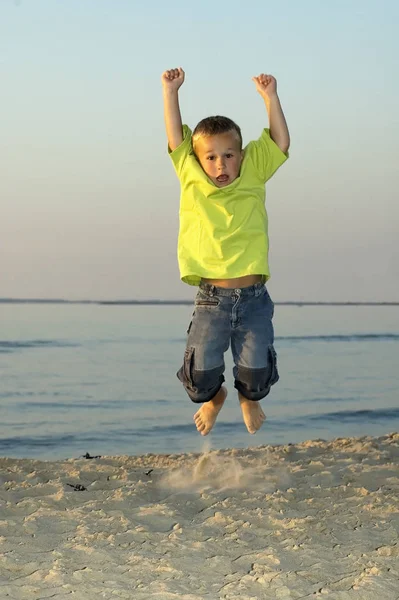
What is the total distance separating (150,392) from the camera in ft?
50.5

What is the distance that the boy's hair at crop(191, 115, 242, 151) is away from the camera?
17.9ft

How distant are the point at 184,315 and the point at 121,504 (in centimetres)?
2800

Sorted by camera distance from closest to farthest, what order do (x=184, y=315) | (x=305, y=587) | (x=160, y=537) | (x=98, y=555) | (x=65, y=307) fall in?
(x=305, y=587) → (x=98, y=555) → (x=160, y=537) → (x=184, y=315) → (x=65, y=307)

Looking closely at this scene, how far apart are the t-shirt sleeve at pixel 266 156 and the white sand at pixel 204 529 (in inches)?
88.0

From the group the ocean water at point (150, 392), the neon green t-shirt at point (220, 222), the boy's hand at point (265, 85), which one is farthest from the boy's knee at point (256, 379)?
the ocean water at point (150, 392)

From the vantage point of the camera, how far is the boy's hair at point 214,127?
215 inches

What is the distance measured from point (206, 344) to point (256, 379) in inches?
16.2

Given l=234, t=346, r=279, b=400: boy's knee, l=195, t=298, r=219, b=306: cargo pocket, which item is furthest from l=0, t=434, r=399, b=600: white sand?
l=195, t=298, r=219, b=306: cargo pocket

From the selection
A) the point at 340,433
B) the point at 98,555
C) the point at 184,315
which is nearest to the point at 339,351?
the point at 340,433

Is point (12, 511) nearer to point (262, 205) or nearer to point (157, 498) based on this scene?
point (157, 498)

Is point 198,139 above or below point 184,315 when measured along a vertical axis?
above

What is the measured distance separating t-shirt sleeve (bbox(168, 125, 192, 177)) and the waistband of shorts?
0.75m

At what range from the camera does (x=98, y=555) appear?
17.0 feet

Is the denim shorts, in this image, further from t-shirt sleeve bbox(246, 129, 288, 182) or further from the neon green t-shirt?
t-shirt sleeve bbox(246, 129, 288, 182)
